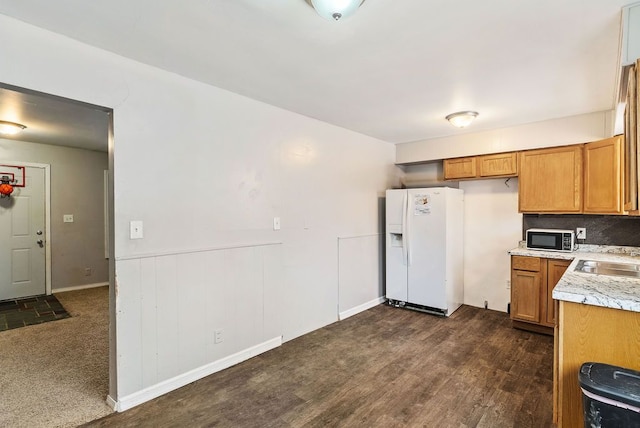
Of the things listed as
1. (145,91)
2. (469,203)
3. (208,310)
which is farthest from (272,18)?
(469,203)

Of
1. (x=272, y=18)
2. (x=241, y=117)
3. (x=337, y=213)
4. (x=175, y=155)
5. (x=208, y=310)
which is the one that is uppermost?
(x=272, y=18)

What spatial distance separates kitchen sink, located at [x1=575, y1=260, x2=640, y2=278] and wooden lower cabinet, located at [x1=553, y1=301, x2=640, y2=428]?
2.69 ft

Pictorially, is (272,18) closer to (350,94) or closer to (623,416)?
(350,94)

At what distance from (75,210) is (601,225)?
741cm

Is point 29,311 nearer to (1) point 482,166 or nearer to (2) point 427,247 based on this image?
(2) point 427,247

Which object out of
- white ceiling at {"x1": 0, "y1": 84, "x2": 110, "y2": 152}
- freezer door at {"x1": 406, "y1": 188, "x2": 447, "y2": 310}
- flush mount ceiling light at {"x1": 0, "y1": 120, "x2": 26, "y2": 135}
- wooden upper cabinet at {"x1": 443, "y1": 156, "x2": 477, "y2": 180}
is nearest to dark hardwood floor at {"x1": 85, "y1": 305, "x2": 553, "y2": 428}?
freezer door at {"x1": 406, "y1": 188, "x2": 447, "y2": 310}

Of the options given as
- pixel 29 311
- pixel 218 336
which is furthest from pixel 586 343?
pixel 29 311

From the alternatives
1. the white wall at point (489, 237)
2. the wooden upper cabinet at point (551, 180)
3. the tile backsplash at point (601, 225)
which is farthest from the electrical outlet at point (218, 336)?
the tile backsplash at point (601, 225)

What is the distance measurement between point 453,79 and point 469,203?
7.99 feet

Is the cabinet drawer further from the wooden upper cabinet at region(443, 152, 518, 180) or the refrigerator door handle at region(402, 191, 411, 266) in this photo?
the refrigerator door handle at region(402, 191, 411, 266)

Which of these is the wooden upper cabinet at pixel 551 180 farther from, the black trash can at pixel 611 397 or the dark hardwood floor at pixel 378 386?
the black trash can at pixel 611 397

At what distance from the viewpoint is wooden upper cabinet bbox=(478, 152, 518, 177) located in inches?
151

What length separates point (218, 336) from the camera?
2682 mm

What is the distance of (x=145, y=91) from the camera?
2266 mm
